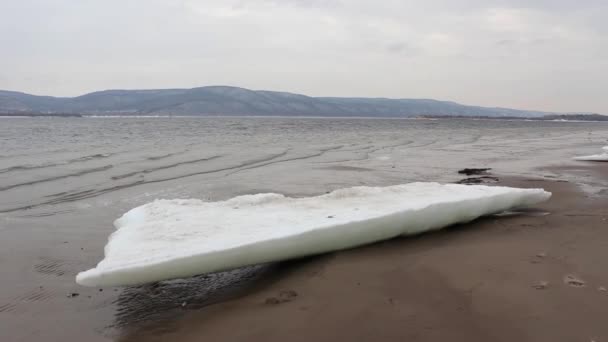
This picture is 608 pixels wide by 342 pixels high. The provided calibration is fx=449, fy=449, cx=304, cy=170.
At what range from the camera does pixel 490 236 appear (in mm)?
5504

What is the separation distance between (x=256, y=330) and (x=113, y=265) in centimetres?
136

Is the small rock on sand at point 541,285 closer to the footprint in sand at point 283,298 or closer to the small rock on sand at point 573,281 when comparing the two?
the small rock on sand at point 573,281

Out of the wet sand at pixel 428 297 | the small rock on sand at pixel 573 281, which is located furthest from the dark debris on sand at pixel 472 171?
the small rock on sand at pixel 573 281

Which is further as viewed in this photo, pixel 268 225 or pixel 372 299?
pixel 268 225

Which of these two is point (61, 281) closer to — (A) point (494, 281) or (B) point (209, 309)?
(B) point (209, 309)

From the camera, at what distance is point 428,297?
12.6 ft

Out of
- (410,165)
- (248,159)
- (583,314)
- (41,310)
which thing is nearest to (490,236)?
(583,314)

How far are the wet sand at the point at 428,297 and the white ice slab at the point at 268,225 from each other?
270 millimetres

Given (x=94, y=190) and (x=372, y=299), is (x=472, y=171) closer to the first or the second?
(x=94, y=190)

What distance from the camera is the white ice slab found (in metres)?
4.05

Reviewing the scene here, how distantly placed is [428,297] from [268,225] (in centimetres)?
204

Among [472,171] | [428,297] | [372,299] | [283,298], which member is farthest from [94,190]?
[472,171]

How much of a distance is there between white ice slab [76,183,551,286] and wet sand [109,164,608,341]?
0.27 metres

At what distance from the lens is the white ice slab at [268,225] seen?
4047mm
